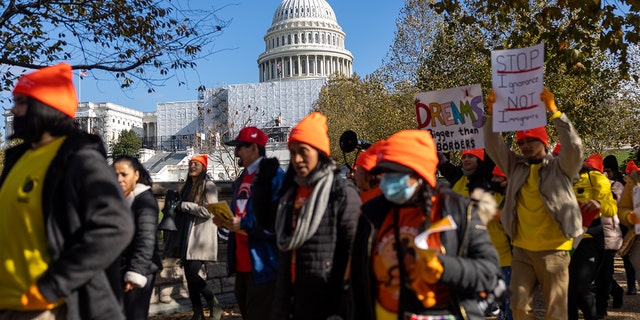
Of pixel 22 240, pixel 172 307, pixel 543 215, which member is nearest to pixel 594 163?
pixel 543 215

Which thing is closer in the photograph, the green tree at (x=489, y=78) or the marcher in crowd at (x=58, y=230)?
the marcher in crowd at (x=58, y=230)

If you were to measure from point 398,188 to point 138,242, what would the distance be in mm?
2392

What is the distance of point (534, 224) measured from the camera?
5.14 meters

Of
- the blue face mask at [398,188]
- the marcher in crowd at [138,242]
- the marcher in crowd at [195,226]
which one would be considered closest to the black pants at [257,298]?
the marcher in crowd at [138,242]

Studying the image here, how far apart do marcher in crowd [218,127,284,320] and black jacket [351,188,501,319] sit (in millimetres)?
1295

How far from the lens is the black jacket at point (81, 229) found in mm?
2562

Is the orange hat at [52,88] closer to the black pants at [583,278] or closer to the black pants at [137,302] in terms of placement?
the black pants at [137,302]

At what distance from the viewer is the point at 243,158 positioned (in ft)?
17.7

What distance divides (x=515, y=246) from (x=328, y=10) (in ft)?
377

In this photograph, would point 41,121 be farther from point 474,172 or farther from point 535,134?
point 474,172

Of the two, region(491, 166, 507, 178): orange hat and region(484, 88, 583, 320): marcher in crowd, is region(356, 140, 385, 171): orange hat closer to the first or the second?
region(484, 88, 583, 320): marcher in crowd

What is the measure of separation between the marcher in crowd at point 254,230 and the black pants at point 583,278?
286 cm

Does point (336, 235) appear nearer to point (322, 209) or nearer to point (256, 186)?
point (322, 209)

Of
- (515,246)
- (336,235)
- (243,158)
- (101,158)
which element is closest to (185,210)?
(243,158)
